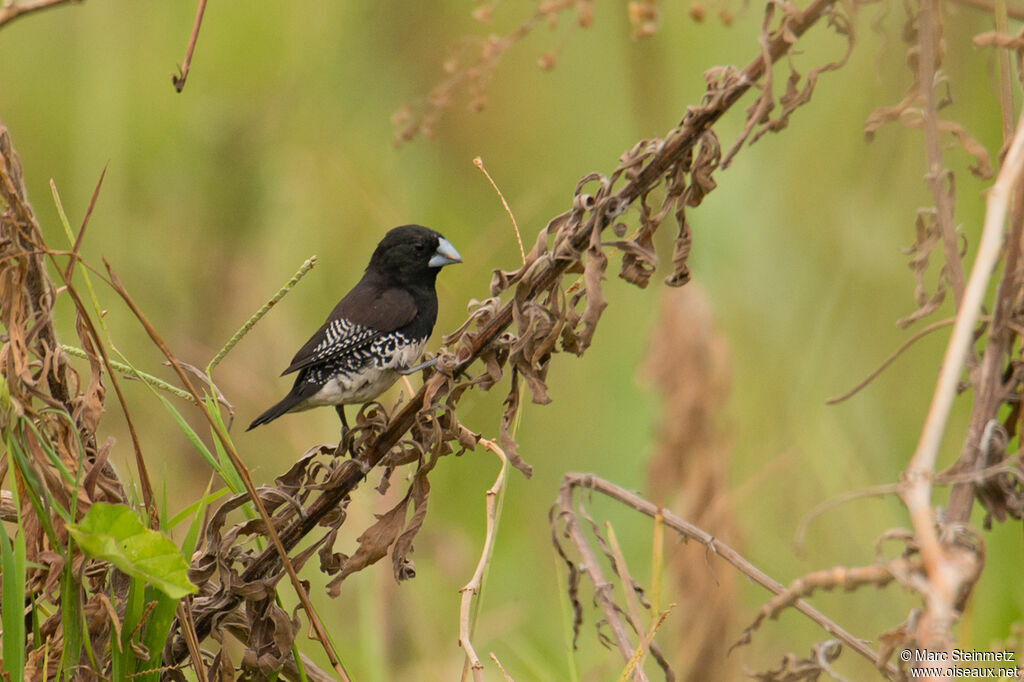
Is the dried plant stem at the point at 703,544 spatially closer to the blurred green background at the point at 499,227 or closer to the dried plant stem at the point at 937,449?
the dried plant stem at the point at 937,449

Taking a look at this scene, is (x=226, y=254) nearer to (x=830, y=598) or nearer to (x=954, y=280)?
(x=830, y=598)

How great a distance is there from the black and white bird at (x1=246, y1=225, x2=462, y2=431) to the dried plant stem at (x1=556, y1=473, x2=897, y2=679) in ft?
3.51

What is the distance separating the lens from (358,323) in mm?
3121

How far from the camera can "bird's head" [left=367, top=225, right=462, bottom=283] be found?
3.32 meters

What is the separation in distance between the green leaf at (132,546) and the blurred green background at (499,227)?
1.74 meters

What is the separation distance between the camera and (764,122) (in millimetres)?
1596

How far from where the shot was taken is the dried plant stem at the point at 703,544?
65.9 inches

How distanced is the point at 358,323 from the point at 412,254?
33 cm

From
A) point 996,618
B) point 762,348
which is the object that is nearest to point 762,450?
point 762,348

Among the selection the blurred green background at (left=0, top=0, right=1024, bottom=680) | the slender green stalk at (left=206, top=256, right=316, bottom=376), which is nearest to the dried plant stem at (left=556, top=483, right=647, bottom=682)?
the slender green stalk at (left=206, top=256, right=316, bottom=376)

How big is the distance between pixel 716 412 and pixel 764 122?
183 cm

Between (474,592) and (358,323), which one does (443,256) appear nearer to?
(358,323)

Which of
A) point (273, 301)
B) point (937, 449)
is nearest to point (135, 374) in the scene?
point (273, 301)

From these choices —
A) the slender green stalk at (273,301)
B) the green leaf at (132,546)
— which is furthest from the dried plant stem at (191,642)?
the slender green stalk at (273,301)
